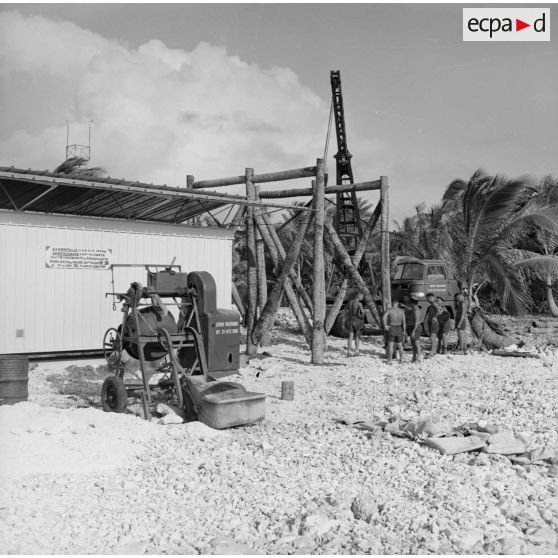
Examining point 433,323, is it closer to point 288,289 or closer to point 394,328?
point 394,328

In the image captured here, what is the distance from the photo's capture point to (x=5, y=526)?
16.4 ft

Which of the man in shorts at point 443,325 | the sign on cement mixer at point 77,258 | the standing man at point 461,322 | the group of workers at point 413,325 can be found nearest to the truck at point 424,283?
the group of workers at point 413,325

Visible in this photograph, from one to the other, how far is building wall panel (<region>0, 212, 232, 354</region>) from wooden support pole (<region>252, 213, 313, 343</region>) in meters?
2.00

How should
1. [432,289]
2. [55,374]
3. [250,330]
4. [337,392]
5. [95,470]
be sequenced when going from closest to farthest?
1. [95,470]
2. [337,392]
3. [55,374]
4. [250,330]
5. [432,289]

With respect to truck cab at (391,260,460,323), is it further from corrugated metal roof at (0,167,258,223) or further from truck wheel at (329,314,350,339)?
corrugated metal roof at (0,167,258,223)

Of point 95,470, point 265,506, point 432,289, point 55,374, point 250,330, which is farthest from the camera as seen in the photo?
point 432,289

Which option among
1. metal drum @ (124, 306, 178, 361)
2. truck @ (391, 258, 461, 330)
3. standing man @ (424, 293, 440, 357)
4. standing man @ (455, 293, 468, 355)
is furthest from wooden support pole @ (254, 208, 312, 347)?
metal drum @ (124, 306, 178, 361)

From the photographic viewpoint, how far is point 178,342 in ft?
30.2

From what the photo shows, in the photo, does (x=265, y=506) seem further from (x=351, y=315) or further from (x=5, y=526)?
(x=351, y=315)

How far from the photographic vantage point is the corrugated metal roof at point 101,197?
11.4 metres

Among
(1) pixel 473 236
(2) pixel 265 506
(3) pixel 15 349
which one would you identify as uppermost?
(1) pixel 473 236

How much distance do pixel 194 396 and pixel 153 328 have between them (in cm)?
130

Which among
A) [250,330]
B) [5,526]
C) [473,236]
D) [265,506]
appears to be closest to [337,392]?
[250,330]

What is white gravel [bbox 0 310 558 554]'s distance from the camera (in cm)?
487
